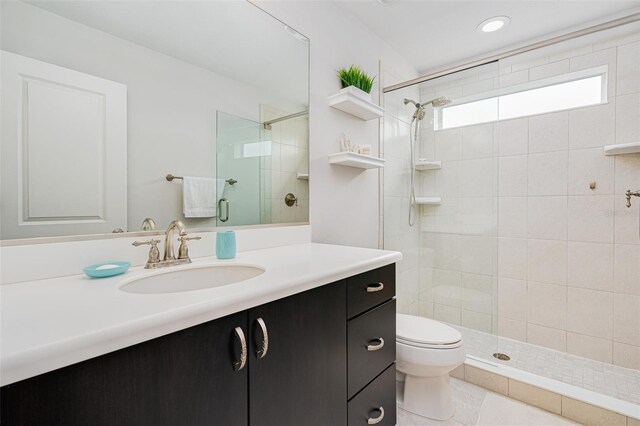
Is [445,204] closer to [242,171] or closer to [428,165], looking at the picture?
[428,165]

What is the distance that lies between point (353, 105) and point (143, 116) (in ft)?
→ 3.91

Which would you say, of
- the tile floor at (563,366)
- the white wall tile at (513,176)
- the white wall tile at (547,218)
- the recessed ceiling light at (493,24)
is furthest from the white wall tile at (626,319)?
the recessed ceiling light at (493,24)

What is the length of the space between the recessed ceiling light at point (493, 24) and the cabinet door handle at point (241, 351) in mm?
2546

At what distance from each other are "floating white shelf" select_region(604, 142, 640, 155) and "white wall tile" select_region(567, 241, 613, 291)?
64 centimetres

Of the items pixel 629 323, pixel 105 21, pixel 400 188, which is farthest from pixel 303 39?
pixel 629 323

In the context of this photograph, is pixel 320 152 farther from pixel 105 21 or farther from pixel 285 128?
pixel 105 21

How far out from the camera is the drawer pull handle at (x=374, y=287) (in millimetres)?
1184

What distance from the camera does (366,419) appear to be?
3.82ft

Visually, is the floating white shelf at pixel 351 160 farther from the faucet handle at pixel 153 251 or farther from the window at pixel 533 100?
the faucet handle at pixel 153 251

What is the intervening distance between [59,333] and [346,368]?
85cm

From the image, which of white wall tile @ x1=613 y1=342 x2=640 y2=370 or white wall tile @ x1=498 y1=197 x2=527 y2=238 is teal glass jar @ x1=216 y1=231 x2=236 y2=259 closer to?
white wall tile @ x1=498 y1=197 x2=527 y2=238

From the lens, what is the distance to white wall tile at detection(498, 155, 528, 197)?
2.42 meters

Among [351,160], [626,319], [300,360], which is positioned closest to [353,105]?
[351,160]

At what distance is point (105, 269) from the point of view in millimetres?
879
